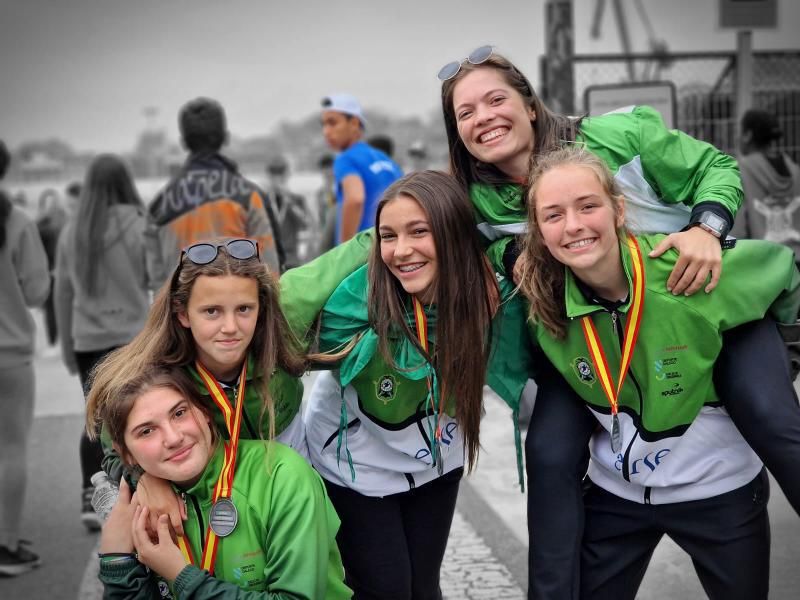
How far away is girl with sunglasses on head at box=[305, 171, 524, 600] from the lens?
268 cm

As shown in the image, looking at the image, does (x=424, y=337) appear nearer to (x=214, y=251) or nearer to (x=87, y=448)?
(x=214, y=251)

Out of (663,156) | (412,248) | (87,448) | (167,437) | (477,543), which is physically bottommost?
(477,543)

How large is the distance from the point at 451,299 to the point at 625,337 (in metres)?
0.53

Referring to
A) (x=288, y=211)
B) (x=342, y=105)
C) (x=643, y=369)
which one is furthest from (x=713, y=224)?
(x=288, y=211)

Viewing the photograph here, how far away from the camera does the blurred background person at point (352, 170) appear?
19.9ft

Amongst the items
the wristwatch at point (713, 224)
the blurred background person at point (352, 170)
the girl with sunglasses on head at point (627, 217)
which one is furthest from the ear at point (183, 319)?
the blurred background person at point (352, 170)

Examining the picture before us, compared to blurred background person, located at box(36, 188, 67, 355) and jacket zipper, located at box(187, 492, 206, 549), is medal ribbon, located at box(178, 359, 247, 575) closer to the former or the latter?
jacket zipper, located at box(187, 492, 206, 549)

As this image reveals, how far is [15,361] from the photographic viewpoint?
14.5ft

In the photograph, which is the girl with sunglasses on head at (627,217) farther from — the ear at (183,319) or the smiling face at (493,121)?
the ear at (183,319)

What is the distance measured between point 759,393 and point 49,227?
441 inches

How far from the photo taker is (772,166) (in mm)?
6547

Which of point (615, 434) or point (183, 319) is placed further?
point (183, 319)

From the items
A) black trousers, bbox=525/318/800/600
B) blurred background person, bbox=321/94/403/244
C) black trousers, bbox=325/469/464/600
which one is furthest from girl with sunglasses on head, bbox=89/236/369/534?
blurred background person, bbox=321/94/403/244

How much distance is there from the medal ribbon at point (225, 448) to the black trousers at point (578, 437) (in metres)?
0.86
